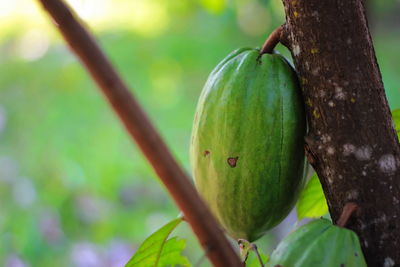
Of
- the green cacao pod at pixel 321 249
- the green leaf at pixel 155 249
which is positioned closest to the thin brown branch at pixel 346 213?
the green cacao pod at pixel 321 249

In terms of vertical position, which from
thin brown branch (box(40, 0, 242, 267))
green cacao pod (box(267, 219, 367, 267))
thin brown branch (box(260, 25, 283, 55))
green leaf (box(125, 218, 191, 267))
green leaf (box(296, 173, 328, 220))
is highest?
thin brown branch (box(40, 0, 242, 267))

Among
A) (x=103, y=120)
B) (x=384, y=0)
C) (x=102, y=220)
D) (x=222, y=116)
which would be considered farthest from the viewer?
(x=384, y=0)

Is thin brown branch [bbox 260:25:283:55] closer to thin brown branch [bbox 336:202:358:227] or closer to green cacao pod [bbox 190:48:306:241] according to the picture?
green cacao pod [bbox 190:48:306:241]

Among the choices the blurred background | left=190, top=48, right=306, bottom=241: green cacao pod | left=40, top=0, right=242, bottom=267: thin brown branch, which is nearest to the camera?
left=40, top=0, right=242, bottom=267: thin brown branch

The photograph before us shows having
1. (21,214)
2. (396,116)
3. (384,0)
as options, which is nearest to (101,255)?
(21,214)

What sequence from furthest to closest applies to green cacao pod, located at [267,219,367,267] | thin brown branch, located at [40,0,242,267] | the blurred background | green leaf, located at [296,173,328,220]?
1. the blurred background
2. green leaf, located at [296,173,328,220]
3. green cacao pod, located at [267,219,367,267]
4. thin brown branch, located at [40,0,242,267]

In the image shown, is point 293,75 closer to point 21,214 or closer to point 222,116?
point 222,116

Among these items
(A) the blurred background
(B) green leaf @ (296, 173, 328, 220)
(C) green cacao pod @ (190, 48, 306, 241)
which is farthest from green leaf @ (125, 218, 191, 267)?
(A) the blurred background
